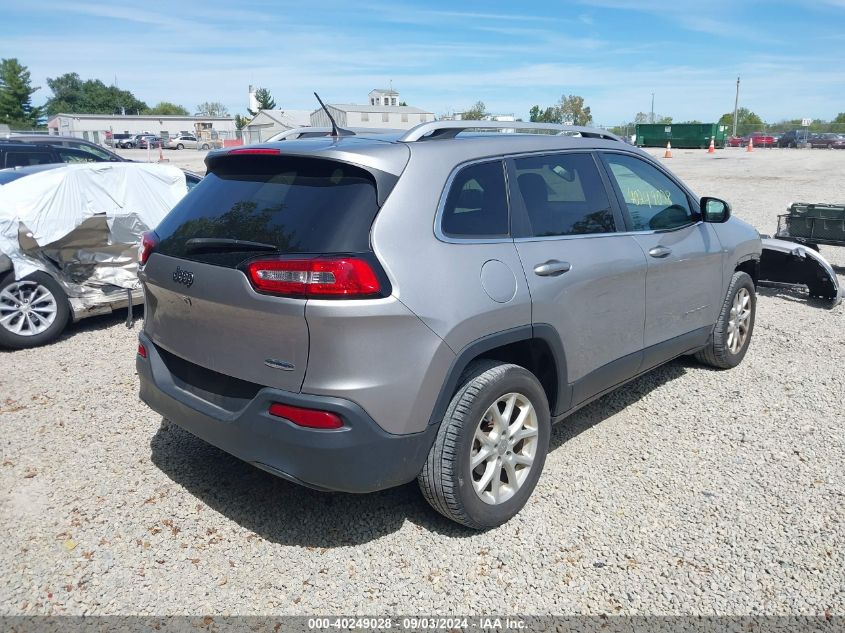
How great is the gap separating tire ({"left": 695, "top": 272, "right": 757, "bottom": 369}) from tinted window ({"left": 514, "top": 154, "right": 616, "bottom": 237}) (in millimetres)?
1782

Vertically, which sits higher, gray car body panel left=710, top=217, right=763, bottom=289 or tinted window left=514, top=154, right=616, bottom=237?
tinted window left=514, top=154, right=616, bottom=237

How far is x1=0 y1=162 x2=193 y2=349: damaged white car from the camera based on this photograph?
6.18m

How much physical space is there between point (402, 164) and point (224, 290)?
95cm

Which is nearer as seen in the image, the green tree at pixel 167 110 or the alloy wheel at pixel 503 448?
the alloy wheel at pixel 503 448

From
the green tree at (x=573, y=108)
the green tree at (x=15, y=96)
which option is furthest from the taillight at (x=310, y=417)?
the green tree at (x=15, y=96)

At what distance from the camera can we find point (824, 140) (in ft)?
177

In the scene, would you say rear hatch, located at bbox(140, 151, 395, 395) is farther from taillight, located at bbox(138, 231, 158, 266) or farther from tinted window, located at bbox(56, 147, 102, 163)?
tinted window, located at bbox(56, 147, 102, 163)

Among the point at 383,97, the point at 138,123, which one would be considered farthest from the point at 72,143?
the point at 138,123

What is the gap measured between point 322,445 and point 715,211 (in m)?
3.60

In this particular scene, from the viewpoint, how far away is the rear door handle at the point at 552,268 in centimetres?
344

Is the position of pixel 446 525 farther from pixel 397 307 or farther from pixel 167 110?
A: pixel 167 110

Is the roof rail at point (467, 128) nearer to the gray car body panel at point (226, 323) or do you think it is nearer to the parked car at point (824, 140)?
the gray car body panel at point (226, 323)

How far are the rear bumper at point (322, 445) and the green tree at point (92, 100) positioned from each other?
5607 inches

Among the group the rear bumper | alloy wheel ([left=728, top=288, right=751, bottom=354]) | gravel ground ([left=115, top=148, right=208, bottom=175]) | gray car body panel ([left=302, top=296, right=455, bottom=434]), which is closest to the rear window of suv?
gray car body panel ([left=302, top=296, right=455, bottom=434])
